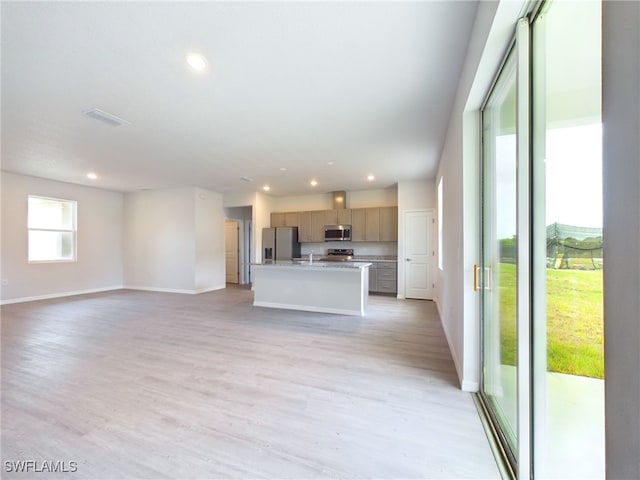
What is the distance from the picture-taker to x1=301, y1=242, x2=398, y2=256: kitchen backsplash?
290 inches

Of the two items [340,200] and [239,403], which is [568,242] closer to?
[239,403]

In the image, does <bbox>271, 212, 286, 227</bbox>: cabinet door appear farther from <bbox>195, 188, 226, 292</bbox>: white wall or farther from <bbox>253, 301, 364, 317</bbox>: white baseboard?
<bbox>253, 301, 364, 317</bbox>: white baseboard

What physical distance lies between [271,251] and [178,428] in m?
6.02

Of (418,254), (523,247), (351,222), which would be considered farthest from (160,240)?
(523,247)

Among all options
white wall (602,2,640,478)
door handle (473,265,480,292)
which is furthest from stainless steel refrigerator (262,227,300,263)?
white wall (602,2,640,478)

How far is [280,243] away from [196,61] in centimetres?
573

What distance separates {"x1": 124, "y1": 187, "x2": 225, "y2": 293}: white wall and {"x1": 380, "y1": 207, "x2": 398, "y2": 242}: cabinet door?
15.1ft

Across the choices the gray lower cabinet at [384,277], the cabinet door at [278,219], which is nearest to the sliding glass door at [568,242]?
the gray lower cabinet at [384,277]

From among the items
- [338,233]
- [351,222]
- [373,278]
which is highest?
[351,222]

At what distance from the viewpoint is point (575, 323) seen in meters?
1.08

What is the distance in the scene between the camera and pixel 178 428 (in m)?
1.85

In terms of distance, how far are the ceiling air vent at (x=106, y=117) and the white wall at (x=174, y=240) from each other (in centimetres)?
388

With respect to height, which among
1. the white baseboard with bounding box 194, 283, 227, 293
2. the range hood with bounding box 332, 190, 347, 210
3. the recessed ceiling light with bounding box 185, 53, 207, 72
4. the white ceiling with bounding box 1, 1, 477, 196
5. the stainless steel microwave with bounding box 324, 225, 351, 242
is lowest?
the white baseboard with bounding box 194, 283, 227, 293

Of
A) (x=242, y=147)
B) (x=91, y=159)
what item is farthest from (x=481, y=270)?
(x=91, y=159)
